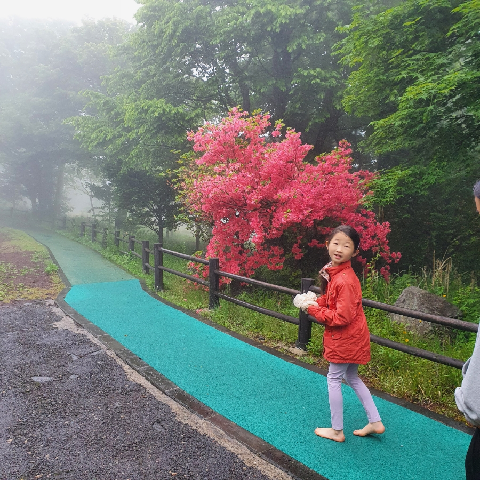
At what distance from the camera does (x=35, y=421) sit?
3209mm

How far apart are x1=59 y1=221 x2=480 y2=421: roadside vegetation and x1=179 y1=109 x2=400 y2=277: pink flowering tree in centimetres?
89

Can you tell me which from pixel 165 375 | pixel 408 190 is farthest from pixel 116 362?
pixel 408 190

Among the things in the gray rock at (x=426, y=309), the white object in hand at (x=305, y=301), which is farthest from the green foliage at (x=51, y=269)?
the white object in hand at (x=305, y=301)

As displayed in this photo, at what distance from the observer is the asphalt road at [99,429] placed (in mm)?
2607

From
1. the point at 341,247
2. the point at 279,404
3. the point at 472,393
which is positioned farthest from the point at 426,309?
the point at 472,393

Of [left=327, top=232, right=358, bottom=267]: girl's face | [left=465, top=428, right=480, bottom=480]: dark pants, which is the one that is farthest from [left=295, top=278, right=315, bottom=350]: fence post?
[left=465, top=428, right=480, bottom=480]: dark pants

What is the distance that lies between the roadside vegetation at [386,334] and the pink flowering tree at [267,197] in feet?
2.93

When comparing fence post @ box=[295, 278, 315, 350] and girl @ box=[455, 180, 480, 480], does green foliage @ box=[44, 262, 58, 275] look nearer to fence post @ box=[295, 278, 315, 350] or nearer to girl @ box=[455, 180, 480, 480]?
fence post @ box=[295, 278, 315, 350]

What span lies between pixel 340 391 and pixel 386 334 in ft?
9.72

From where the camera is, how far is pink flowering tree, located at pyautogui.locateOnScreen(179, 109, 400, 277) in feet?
22.1

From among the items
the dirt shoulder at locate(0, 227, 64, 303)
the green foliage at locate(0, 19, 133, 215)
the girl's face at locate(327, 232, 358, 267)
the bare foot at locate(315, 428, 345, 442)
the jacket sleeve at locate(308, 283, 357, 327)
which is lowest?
the dirt shoulder at locate(0, 227, 64, 303)

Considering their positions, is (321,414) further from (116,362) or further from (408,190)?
(408,190)

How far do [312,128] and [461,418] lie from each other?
1197 centimetres

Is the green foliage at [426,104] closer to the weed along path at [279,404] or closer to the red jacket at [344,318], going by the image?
the red jacket at [344,318]
